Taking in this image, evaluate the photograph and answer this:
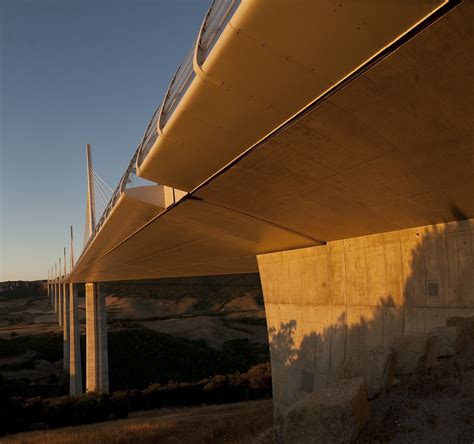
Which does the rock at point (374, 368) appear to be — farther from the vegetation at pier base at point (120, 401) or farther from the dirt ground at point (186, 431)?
the vegetation at pier base at point (120, 401)

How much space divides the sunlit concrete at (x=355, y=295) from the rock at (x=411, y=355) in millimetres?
2120

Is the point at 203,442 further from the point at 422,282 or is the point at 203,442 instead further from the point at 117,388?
the point at 117,388

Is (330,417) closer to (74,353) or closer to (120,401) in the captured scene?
(120,401)

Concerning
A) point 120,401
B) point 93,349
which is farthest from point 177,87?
point 93,349

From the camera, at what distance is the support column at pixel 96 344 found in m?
40.9

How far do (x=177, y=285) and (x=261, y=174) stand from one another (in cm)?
12041

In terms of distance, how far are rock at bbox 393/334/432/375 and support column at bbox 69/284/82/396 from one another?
42112mm

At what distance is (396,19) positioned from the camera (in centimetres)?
512

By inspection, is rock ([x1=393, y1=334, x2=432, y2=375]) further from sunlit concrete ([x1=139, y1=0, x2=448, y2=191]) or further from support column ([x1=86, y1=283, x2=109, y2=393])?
support column ([x1=86, y1=283, x2=109, y2=393])

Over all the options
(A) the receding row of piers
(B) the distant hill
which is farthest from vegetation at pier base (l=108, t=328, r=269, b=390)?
(B) the distant hill

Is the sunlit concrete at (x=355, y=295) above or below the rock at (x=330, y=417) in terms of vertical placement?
above

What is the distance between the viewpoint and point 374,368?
7.86 m

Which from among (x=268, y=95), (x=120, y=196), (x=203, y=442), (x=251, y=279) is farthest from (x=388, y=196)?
(x=251, y=279)

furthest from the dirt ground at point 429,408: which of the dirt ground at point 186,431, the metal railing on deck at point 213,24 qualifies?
the dirt ground at point 186,431
